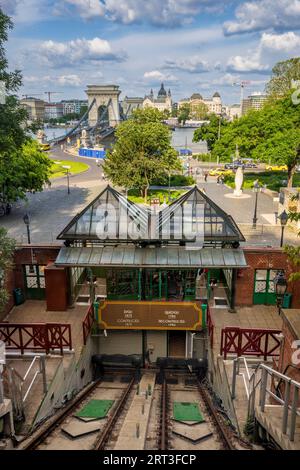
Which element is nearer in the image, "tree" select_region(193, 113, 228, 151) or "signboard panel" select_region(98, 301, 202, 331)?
"signboard panel" select_region(98, 301, 202, 331)

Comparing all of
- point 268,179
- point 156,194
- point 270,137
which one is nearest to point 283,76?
point 268,179

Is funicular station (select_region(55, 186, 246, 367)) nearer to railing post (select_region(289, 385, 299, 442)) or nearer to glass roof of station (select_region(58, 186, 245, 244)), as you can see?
glass roof of station (select_region(58, 186, 245, 244))

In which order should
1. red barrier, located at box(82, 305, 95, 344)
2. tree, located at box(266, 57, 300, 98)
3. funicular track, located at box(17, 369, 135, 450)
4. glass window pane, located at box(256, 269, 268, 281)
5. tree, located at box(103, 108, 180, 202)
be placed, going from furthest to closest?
tree, located at box(266, 57, 300, 98) → tree, located at box(103, 108, 180, 202) → glass window pane, located at box(256, 269, 268, 281) → red barrier, located at box(82, 305, 95, 344) → funicular track, located at box(17, 369, 135, 450)

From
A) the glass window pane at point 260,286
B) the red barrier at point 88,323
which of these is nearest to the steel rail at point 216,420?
the red barrier at point 88,323

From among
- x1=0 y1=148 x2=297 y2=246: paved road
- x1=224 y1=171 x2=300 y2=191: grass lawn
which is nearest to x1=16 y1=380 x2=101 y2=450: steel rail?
x1=0 y1=148 x2=297 y2=246: paved road

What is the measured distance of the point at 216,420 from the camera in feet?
37.2

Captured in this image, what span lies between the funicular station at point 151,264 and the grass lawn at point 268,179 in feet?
99.4

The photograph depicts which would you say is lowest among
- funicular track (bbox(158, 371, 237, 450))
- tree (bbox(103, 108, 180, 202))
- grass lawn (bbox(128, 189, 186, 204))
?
funicular track (bbox(158, 371, 237, 450))

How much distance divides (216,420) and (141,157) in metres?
29.8

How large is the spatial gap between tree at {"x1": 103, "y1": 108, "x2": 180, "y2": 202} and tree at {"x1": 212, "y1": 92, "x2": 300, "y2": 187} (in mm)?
8752

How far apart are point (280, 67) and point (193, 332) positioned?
5345 centimetres

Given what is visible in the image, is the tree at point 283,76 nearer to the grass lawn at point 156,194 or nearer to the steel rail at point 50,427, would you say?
the grass lawn at point 156,194

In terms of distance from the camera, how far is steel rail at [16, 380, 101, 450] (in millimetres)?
9224

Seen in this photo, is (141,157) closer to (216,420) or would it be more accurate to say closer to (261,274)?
(261,274)
